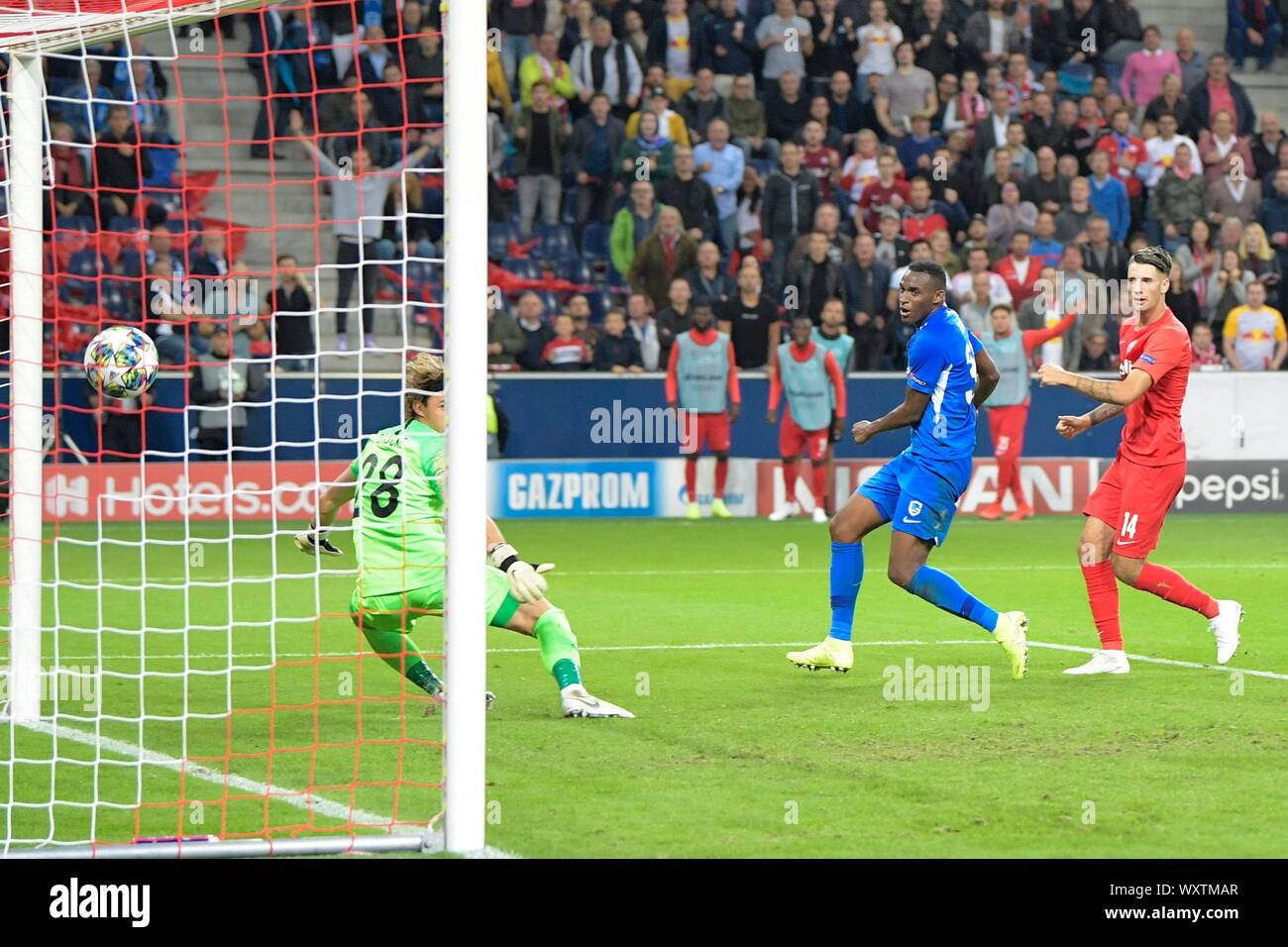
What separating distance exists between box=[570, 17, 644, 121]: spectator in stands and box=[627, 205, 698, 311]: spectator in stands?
6.05ft

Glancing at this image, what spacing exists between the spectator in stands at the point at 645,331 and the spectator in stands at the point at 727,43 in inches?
147

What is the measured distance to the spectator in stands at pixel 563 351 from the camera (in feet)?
64.2

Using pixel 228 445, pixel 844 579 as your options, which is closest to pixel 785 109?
pixel 228 445

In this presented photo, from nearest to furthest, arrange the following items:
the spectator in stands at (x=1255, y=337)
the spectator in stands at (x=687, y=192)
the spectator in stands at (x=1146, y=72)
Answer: the spectator in stands at (x=687, y=192)
the spectator in stands at (x=1255, y=337)
the spectator in stands at (x=1146, y=72)

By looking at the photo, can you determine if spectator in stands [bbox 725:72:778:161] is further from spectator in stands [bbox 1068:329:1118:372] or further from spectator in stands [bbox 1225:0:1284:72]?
spectator in stands [bbox 1225:0:1284:72]

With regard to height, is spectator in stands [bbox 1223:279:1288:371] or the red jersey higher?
the red jersey

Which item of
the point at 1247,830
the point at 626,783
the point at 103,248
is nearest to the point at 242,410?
the point at 103,248

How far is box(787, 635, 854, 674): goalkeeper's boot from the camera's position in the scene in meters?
9.02

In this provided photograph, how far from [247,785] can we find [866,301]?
1459 cm

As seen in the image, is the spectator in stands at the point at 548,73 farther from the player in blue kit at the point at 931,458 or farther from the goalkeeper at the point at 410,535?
the goalkeeper at the point at 410,535

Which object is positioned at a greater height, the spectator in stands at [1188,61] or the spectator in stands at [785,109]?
the spectator in stands at [1188,61]

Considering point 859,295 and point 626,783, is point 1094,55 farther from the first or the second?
point 626,783

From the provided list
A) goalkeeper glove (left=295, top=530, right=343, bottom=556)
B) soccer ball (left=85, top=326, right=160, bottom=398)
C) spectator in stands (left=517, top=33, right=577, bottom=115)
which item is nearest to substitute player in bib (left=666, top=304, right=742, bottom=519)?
spectator in stands (left=517, top=33, right=577, bottom=115)

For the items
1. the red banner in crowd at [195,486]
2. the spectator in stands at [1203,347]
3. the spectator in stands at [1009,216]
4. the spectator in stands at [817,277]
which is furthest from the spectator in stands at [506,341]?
the spectator in stands at [1203,347]
